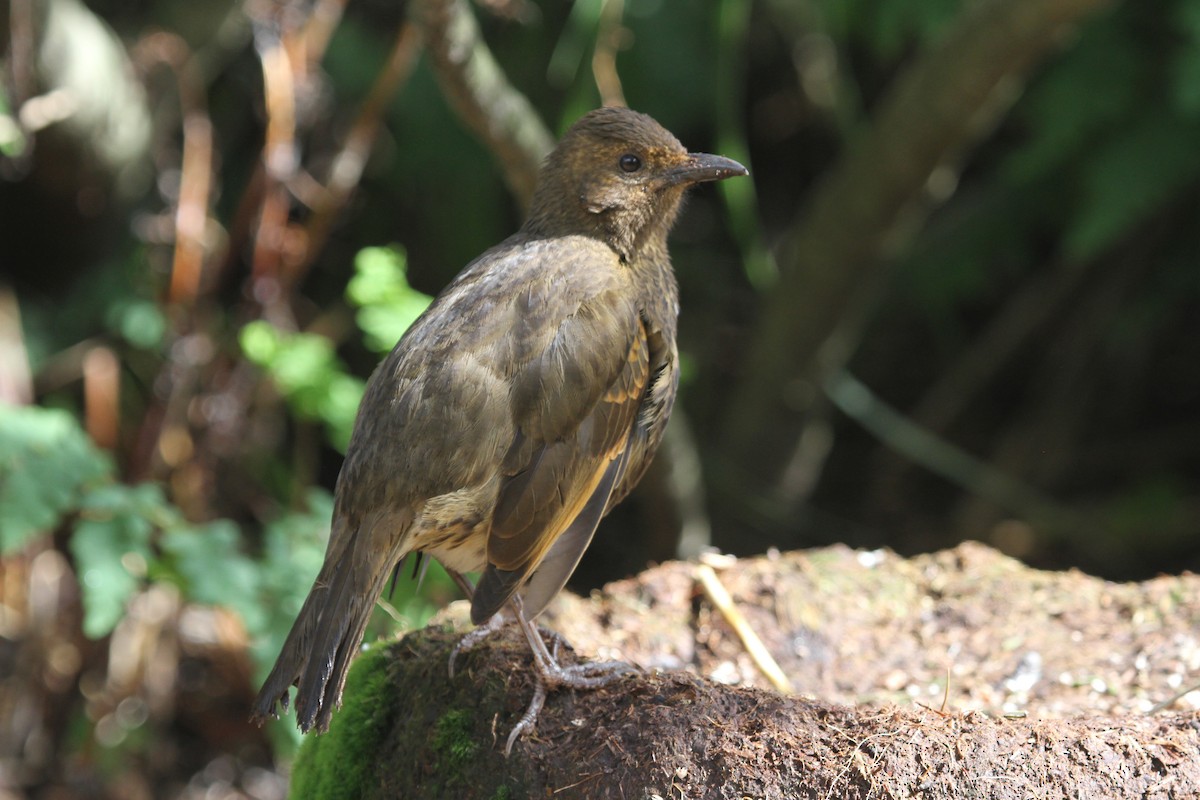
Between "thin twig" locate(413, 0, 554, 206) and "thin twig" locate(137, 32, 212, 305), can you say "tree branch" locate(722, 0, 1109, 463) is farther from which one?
"thin twig" locate(137, 32, 212, 305)

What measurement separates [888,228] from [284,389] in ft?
8.41

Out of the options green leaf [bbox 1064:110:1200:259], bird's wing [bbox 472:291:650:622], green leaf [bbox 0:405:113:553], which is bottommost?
green leaf [bbox 0:405:113:553]

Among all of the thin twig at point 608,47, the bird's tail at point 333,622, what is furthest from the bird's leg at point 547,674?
the thin twig at point 608,47

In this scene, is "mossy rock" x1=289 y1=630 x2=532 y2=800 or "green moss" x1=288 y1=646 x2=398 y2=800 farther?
"green moss" x1=288 y1=646 x2=398 y2=800

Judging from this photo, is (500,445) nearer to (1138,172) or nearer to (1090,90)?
(1138,172)

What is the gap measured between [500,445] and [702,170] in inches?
43.5

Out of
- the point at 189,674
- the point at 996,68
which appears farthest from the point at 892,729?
the point at 189,674

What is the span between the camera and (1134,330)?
6367mm

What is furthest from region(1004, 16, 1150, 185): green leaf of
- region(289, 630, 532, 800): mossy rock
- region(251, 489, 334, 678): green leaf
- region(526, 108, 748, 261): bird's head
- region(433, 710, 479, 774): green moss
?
region(433, 710, 479, 774): green moss

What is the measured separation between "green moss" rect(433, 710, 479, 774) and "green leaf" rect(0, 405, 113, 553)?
1.69 m

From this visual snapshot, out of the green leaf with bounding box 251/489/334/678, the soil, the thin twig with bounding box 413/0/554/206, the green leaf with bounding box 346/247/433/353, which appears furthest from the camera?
the green leaf with bounding box 346/247/433/353

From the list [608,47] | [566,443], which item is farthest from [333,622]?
[608,47]

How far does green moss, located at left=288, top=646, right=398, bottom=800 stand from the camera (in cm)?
324

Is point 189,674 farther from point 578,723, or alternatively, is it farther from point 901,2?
point 901,2
